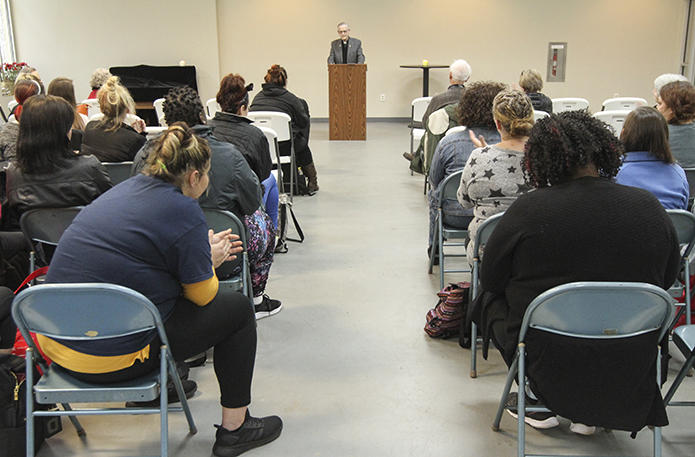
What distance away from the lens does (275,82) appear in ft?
19.3

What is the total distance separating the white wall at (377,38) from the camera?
1055 cm

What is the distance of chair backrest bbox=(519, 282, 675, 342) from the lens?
5.72 ft

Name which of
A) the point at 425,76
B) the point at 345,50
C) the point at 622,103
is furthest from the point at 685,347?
the point at 425,76

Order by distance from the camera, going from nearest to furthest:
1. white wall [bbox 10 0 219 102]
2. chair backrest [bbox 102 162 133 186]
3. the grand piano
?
1. chair backrest [bbox 102 162 133 186]
2. the grand piano
3. white wall [bbox 10 0 219 102]

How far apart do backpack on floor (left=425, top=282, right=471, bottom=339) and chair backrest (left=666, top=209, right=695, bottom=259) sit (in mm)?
920

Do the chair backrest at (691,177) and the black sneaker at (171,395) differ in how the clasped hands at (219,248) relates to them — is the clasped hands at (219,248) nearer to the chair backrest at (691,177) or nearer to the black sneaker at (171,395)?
the black sneaker at (171,395)

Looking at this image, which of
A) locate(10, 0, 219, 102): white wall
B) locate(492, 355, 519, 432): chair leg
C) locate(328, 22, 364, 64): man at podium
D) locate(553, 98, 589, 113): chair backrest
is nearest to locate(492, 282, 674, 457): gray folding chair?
locate(492, 355, 519, 432): chair leg

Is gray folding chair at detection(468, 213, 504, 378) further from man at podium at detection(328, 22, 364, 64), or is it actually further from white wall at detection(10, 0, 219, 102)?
white wall at detection(10, 0, 219, 102)

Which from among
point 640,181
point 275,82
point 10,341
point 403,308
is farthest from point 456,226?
point 275,82

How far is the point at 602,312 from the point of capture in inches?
70.5

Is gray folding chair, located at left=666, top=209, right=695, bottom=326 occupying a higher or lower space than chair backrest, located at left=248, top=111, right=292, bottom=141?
lower

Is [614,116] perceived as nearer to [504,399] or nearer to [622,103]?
[622,103]

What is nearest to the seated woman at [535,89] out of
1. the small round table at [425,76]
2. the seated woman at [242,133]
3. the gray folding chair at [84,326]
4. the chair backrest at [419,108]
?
the chair backrest at [419,108]

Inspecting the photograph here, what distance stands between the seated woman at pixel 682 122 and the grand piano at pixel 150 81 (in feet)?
25.9
